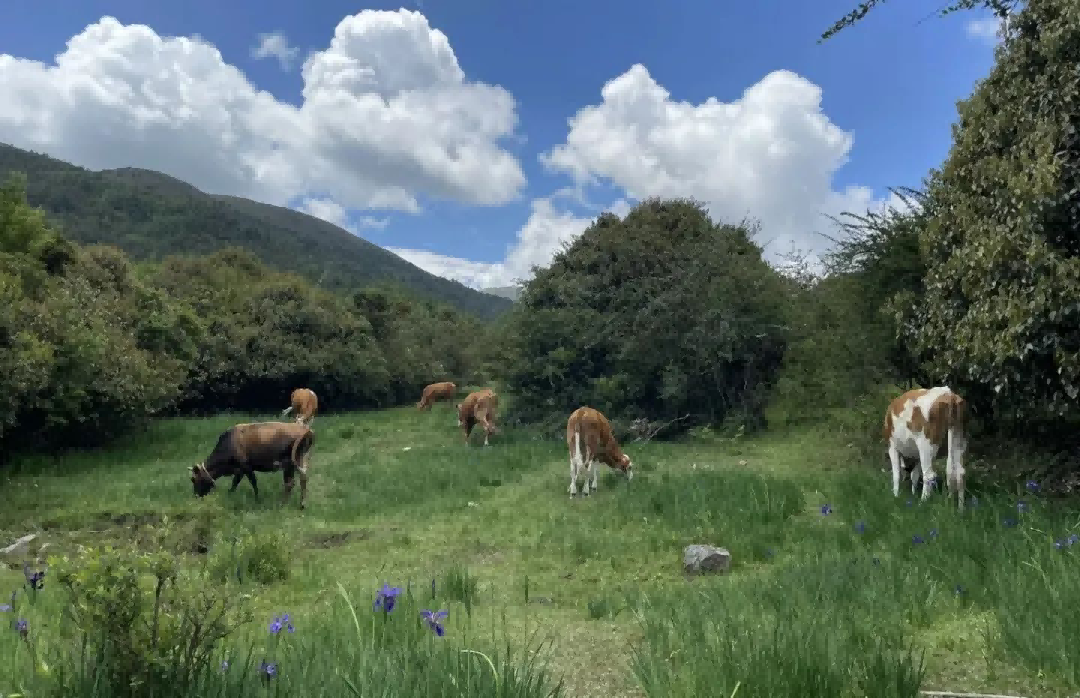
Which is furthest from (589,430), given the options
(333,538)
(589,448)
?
(333,538)

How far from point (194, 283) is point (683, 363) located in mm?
21522

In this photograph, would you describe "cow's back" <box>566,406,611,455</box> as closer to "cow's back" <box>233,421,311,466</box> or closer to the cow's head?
"cow's back" <box>233,421,311,466</box>

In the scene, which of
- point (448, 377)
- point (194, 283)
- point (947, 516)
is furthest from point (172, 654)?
point (448, 377)

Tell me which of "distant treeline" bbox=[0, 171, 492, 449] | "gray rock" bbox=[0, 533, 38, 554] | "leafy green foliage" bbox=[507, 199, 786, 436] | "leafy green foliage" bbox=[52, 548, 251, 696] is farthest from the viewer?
"leafy green foliage" bbox=[507, 199, 786, 436]

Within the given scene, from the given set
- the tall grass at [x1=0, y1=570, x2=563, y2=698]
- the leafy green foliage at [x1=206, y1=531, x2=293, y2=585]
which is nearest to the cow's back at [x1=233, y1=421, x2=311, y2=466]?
the leafy green foliage at [x1=206, y1=531, x2=293, y2=585]

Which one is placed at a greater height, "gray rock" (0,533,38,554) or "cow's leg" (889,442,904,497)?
"cow's leg" (889,442,904,497)

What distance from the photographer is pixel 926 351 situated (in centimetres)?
1034

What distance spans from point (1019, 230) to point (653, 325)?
1193 cm

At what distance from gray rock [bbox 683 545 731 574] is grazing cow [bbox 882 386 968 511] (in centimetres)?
288

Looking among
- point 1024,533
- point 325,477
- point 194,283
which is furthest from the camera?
point 194,283

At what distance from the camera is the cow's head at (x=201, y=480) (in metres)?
11.9

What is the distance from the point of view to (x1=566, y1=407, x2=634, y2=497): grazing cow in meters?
11.8

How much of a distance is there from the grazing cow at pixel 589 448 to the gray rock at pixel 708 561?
485cm

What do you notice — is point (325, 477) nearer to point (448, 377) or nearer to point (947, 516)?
point (947, 516)
